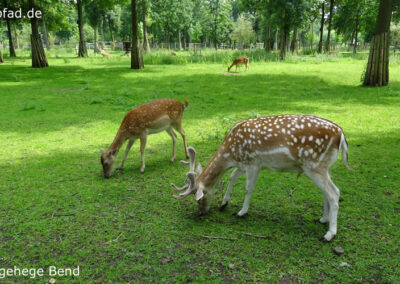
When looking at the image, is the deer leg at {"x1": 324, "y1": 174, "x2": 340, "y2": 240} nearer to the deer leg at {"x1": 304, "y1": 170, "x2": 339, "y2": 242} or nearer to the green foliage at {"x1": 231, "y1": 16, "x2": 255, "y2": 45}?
the deer leg at {"x1": 304, "y1": 170, "x2": 339, "y2": 242}

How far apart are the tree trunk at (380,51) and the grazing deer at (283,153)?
11833mm

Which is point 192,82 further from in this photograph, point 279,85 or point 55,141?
point 55,141

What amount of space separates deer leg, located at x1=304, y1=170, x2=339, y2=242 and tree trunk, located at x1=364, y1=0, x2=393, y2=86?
1223 centimetres

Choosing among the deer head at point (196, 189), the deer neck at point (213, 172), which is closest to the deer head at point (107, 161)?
the deer head at point (196, 189)

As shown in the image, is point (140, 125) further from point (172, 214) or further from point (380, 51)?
point (380, 51)

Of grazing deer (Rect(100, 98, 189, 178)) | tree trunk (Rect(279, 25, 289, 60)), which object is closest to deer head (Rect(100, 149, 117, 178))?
grazing deer (Rect(100, 98, 189, 178))

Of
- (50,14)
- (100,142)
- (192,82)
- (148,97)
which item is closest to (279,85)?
(192,82)

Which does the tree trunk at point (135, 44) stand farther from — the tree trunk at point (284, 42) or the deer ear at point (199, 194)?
the deer ear at point (199, 194)

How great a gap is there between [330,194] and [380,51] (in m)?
12.3

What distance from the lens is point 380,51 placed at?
13.5 meters

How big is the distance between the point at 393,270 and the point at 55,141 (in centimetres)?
715

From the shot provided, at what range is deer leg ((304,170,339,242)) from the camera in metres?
3.74

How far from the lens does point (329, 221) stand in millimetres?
3928

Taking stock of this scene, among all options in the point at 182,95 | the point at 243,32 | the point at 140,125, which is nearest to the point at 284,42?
the point at 182,95
